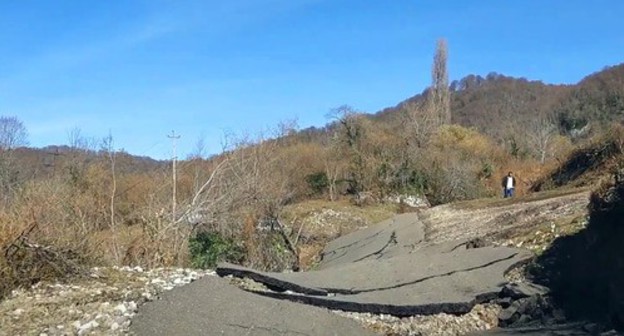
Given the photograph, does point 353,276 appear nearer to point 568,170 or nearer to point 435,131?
point 568,170

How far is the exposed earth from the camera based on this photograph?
Result: 32.5 feet

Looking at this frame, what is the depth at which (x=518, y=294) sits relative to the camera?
497 inches

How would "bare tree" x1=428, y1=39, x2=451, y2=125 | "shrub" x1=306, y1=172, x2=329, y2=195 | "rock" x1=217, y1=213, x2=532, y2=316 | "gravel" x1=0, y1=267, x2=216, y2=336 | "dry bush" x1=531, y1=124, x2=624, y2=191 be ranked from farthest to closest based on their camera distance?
1. "bare tree" x1=428, y1=39, x2=451, y2=125
2. "shrub" x1=306, y1=172, x2=329, y2=195
3. "dry bush" x1=531, y1=124, x2=624, y2=191
4. "rock" x1=217, y1=213, x2=532, y2=316
5. "gravel" x1=0, y1=267, x2=216, y2=336

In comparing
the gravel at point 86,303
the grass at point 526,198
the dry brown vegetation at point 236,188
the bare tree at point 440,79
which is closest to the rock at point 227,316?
the gravel at point 86,303

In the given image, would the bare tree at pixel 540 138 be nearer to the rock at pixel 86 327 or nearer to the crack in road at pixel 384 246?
the crack in road at pixel 384 246

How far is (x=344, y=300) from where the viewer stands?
1194cm

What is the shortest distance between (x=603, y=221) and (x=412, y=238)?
8208 mm

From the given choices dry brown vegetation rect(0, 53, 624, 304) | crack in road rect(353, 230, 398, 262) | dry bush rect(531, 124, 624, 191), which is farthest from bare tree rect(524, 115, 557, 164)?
crack in road rect(353, 230, 398, 262)

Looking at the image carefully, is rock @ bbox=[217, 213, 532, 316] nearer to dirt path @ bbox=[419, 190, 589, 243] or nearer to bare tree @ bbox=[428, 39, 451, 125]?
dirt path @ bbox=[419, 190, 589, 243]

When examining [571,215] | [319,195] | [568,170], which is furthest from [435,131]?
[571,215]

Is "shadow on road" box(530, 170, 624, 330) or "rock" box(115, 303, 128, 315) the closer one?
"rock" box(115, 303, 128, 315)

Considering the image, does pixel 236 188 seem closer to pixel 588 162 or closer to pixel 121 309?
pixel 121 309

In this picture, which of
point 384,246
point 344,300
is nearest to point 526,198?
point 384,246

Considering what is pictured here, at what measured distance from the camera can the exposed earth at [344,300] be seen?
991 cm
